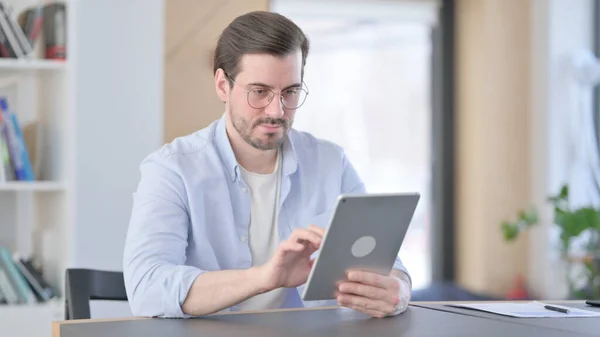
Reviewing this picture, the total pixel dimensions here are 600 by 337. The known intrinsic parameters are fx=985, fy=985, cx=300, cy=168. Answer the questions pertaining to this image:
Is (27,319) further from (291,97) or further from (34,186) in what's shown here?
(291,97)

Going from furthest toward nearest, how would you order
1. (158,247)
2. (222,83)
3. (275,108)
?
1. (222,83)
2. (275,108)
3. (158,247)

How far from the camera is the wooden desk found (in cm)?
159

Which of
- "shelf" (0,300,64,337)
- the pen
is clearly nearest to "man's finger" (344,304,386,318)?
the pen

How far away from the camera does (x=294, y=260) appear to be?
67.2 inches

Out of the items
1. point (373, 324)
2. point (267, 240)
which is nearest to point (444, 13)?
point (267, 240)

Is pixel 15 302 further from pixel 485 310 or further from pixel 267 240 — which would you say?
pixel 485 310

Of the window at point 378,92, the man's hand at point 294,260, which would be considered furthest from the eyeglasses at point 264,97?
the window at point 378,92

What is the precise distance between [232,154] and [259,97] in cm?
14

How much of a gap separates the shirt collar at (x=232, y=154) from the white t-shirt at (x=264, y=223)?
0.02 meters

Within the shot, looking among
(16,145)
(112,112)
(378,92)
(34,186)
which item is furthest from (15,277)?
(378,92)

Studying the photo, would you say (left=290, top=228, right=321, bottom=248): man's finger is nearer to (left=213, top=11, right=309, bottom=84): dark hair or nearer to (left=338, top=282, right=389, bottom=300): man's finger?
(left=338, top=282, right=389, bottom=300): man's finger

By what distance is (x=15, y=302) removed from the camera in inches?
121

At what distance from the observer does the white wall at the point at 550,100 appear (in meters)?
4.73

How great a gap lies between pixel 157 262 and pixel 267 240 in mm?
306
